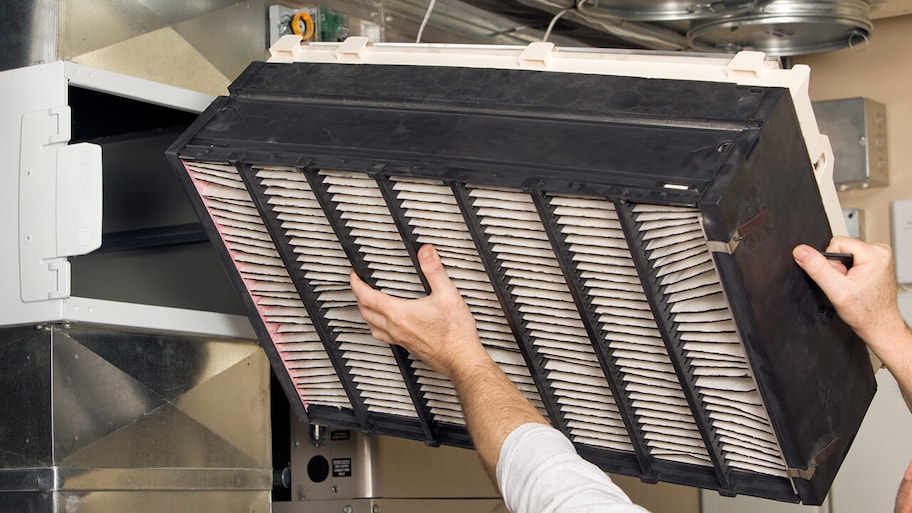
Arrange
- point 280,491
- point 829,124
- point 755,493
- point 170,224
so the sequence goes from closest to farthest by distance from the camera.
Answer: point 755,493 < point 170,224 < point 280,491 < point 829,124

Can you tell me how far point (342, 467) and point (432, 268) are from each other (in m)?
0.98

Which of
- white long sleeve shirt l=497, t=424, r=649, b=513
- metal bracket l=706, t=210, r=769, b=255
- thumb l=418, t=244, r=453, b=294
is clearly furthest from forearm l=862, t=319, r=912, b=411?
Result: thumb l=418, t=244, r=453, b=294

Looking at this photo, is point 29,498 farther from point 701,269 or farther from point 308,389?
point 701,269

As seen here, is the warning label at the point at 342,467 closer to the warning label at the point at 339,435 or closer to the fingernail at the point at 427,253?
the warning label at the point at 339,435

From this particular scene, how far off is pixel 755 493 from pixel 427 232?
2.06 ft

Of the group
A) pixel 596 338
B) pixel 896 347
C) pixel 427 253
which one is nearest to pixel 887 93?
pixel 896 347

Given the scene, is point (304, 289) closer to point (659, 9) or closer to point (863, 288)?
point (863, 288)

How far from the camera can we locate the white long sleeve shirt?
4.15ft

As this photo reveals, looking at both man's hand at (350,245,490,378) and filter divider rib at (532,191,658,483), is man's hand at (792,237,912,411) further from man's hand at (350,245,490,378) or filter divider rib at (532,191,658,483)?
man's hand at (350,245,490,378)

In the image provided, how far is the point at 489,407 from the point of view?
4.80 ft

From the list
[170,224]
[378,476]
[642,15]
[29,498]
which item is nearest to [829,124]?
[642,15]

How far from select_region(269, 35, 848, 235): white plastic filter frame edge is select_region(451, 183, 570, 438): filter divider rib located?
25 cm

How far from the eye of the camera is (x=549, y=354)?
157cm

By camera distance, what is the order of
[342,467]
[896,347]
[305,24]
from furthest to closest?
[342,467] → [305,24] → [896,347]
